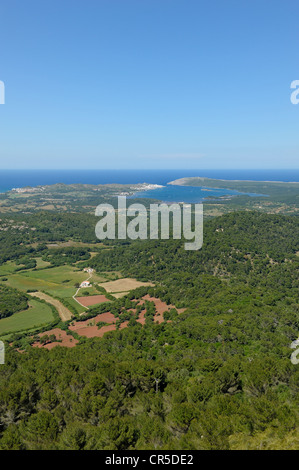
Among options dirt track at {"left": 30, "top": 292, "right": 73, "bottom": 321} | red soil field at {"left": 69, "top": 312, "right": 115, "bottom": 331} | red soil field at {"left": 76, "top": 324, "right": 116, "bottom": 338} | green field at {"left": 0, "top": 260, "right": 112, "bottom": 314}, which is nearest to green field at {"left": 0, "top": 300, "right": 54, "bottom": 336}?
dirt track at {"left": 30, "top": 292, "right": 73, "bottom": 321}

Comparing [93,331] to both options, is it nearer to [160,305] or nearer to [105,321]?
[105,321]

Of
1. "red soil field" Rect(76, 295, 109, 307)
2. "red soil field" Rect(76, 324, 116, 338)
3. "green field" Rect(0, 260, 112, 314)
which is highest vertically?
"green field" Rect(0, 260, 112, 314)

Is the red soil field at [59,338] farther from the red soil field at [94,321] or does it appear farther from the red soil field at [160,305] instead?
the red soil field at [160,305]

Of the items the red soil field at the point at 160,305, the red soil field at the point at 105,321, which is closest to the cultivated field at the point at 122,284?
the red soil field at the point at 160,305

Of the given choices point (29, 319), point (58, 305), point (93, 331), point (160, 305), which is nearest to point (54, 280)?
point (58, 305)

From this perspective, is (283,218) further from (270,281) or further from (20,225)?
(20,225)

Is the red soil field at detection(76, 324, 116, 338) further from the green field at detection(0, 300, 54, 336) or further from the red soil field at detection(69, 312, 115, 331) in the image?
the green field at detection(0, 300, 54, 336)

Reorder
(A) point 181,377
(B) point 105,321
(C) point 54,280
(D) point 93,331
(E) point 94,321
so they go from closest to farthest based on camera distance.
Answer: (A) point 181,377, (D) point 93,331, (B) point 105,321, (E) point 94,321, (C) point 54,280
